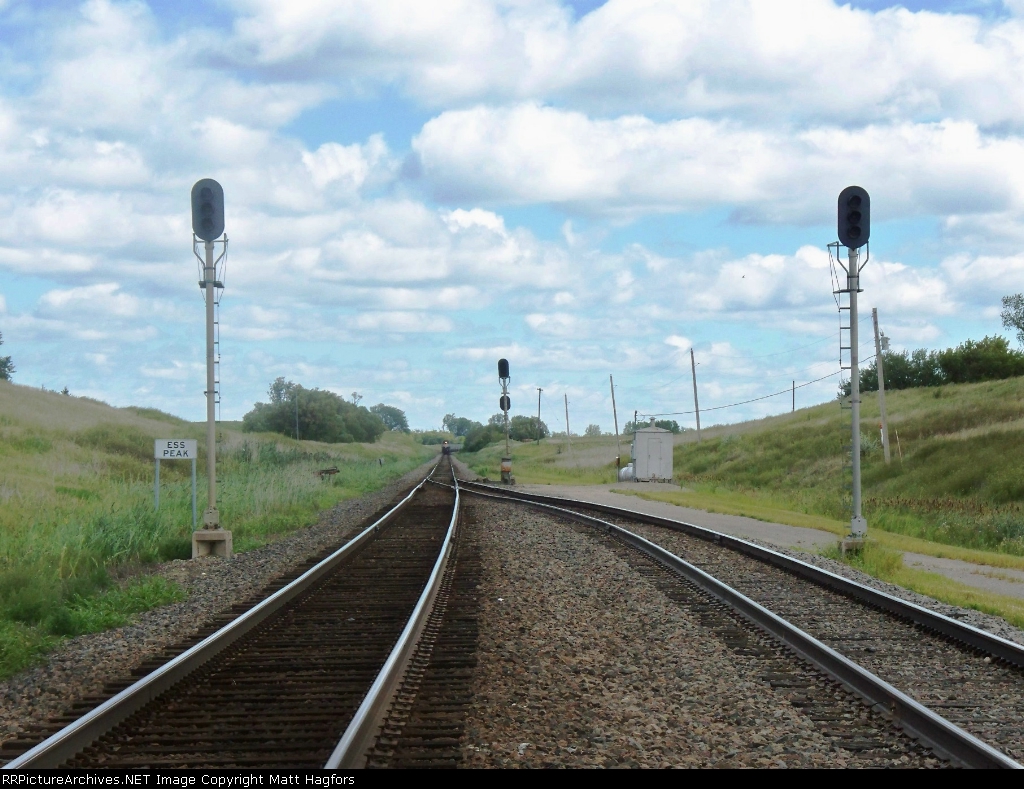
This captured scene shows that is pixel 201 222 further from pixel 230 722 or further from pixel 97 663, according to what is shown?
pixel 230 722

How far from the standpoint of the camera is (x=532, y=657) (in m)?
8.95

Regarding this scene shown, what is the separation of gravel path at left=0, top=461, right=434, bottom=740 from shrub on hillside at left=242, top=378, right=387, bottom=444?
332 feet

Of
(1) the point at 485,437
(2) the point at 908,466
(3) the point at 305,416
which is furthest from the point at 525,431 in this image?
(2) the point at 908,466

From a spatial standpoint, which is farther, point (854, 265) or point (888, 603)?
point (854, 265)

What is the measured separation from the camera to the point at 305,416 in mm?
141250

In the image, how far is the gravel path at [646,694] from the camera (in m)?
6.24

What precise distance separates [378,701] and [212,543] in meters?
11.2

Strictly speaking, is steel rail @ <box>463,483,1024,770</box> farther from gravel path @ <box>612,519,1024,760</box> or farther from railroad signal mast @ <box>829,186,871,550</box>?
railroad signal mast @ <box>829,186,871,550</box>

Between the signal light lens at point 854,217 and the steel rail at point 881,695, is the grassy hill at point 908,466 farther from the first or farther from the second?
the steel rail at point 881,695

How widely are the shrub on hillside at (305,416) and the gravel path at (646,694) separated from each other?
10774cm

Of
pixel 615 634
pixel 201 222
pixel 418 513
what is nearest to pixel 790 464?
pixel 418 513

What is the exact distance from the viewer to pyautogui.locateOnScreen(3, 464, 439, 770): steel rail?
579cm

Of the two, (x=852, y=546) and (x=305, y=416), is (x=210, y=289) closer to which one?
(x=852, y=546)
